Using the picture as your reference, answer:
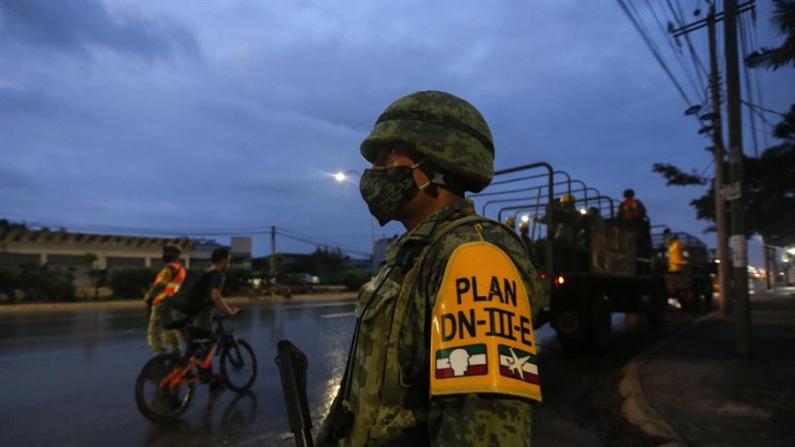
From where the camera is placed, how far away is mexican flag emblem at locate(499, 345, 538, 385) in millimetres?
1051

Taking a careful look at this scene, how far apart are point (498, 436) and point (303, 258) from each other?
55.7 m

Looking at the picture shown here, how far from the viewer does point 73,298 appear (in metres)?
22.5

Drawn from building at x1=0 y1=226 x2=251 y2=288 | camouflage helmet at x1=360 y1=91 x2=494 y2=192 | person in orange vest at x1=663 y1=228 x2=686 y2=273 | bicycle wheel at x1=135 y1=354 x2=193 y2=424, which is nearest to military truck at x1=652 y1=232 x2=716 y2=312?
person in orange vest at x1=663 y1=228 x2=686 y2=273

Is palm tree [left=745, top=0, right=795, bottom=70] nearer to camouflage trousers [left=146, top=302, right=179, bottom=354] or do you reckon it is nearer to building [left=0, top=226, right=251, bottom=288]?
camouflage trousers [left=146, top=302, right=179, bottom=354]

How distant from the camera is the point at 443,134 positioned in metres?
1.47

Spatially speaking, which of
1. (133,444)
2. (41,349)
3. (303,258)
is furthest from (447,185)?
(303,258)

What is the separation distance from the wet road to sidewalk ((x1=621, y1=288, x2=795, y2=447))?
1.49 feet

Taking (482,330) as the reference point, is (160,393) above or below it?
Answer: below

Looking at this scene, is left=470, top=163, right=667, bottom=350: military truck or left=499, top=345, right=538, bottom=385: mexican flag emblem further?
left=470, top=163, right=667, bottom=350: military truck

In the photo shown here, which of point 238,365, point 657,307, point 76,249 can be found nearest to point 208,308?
point 238,365

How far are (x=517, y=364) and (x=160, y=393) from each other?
4.51 metres

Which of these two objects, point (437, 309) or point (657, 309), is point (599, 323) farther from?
point (437, 309)

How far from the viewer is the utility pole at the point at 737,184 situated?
6879 millimetres

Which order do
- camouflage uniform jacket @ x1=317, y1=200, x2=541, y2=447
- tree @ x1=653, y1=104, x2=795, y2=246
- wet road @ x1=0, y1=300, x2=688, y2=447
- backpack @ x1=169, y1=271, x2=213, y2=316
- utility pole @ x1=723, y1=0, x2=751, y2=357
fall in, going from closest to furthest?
camouflage uniform jacket @ x1=317, y1=200, x2=541, y2=447, wet road @ x1=0, y1=300, x2=688, y2=447, backpack @ x1=169, y1=271, x2=213, y2=316, utility pole @ x1=723, y1=0, x2=751, y2=357, tree @ x1=653, y1=104, x2=795, y2=246
